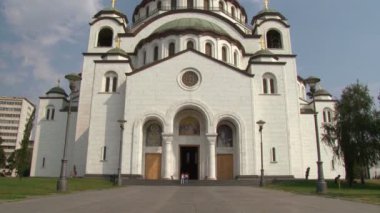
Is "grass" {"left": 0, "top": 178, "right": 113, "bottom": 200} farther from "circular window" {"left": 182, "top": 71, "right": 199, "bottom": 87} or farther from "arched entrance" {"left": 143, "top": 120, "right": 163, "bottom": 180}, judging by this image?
"circular window" {"left": 182, "top": 71, "right": 199, "bottom": 87}

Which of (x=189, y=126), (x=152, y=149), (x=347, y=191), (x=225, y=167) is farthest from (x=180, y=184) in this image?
(x=347, y=191)

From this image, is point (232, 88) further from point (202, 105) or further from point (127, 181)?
point (127, 181)

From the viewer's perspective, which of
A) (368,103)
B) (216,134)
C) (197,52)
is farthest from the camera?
(197,52)

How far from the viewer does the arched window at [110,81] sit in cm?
3136

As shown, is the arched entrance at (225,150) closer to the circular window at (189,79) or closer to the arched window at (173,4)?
the circular window at (189,79)

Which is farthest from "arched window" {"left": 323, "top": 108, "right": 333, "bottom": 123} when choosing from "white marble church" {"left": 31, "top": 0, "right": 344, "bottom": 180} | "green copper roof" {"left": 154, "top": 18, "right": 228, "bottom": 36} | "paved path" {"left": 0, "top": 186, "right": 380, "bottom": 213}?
"paved path" {"left": 0, "top": 186, "right": 380, "bottom": 213}

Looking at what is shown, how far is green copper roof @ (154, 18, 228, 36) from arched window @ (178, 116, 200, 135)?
9.71 meters

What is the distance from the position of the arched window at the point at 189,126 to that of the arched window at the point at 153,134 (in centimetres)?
188

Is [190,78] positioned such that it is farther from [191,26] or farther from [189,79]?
[191,26]

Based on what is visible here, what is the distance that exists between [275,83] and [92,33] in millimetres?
20985

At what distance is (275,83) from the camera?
103ft

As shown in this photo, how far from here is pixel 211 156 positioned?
28.1 meters

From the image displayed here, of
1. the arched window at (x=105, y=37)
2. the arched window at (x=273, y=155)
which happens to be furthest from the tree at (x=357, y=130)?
the arched window at (x=105, y=37)

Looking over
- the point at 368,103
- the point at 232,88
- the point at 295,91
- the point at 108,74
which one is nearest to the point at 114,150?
the point at 108,74
